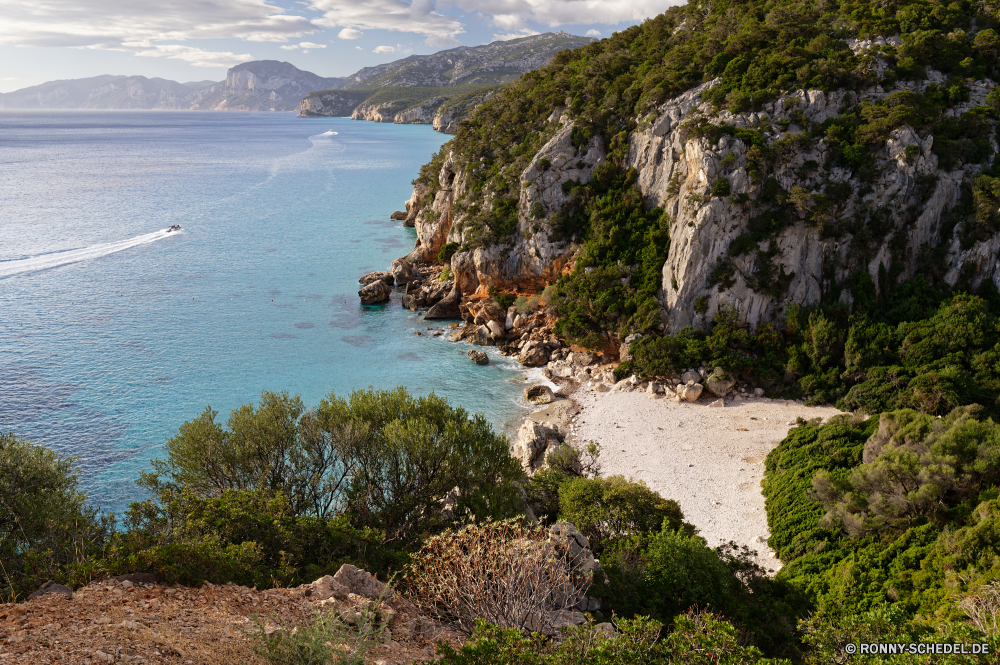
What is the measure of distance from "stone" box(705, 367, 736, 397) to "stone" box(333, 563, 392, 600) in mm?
27604

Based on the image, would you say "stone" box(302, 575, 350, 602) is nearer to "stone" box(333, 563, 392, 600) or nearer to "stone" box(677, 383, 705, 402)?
"stone" box(333, 563, 392, 600)

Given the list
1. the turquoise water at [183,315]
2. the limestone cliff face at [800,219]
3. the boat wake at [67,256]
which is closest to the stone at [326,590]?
the turquoise water at [183,315]

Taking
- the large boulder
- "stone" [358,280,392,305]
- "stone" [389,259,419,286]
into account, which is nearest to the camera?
the large boulder

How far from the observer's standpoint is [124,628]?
951cm

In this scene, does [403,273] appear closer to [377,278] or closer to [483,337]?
[377,278]

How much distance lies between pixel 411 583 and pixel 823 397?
99.0 ft

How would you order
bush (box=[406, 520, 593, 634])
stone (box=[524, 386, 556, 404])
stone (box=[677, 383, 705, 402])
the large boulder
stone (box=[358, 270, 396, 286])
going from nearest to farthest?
bush (box=[406, 520, 593, 634]), stone (box=[677, 383, 705, 402]), stone (box=[524, 386, 556, 404]), the large boulder, stone (box=[358, 270, 396, 286])

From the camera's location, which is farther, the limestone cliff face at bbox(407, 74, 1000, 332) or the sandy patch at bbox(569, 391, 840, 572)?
the limestone cliff face at bbox(407, 74, 1000, 332)

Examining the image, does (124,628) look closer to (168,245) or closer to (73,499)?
(73,499)

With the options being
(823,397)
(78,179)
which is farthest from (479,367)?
(78,179)

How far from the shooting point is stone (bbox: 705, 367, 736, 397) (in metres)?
34.4

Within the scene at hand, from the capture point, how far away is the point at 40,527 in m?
15.4

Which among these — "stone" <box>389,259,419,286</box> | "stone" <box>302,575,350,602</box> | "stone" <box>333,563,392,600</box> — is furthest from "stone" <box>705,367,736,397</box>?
"stone" <box>389,259,419,286</box>

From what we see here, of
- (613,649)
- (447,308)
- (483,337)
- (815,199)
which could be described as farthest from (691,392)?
(613,649)
